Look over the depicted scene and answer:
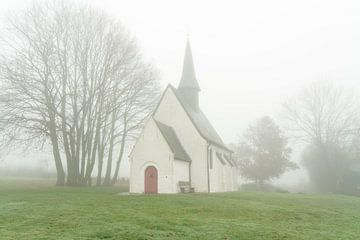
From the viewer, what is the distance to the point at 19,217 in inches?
449

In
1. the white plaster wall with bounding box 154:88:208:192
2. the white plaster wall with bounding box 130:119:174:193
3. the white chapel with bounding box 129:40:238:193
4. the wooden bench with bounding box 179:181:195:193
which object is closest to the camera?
the white plaster wall with bounding box 130:119:174:193

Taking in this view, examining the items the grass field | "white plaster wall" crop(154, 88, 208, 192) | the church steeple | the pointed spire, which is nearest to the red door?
"white plaster wall" crop(154, 88, 208, 192)

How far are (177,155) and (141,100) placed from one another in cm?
880

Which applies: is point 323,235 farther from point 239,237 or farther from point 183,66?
point 183,66

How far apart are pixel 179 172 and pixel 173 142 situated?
8.55ft

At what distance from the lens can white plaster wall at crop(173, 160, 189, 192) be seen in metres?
24.1

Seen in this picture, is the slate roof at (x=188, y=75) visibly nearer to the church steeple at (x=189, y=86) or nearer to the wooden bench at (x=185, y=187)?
the church steeple at (x=189, y=86)

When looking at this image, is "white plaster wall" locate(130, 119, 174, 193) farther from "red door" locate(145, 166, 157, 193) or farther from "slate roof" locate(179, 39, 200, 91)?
"slate roof" locate(179, 39, 200, 91)

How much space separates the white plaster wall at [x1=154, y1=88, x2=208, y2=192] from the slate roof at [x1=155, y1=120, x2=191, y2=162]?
504 mm

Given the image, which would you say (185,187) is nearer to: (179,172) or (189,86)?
(179,172)

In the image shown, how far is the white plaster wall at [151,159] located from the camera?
938 inches

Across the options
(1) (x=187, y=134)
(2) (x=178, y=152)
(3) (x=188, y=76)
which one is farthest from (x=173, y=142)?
(3) (x=188, y=76)

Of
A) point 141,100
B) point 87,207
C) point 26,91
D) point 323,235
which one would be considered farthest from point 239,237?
point 141,100

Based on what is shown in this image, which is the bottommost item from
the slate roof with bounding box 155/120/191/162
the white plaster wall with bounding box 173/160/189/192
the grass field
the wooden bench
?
the grass field
